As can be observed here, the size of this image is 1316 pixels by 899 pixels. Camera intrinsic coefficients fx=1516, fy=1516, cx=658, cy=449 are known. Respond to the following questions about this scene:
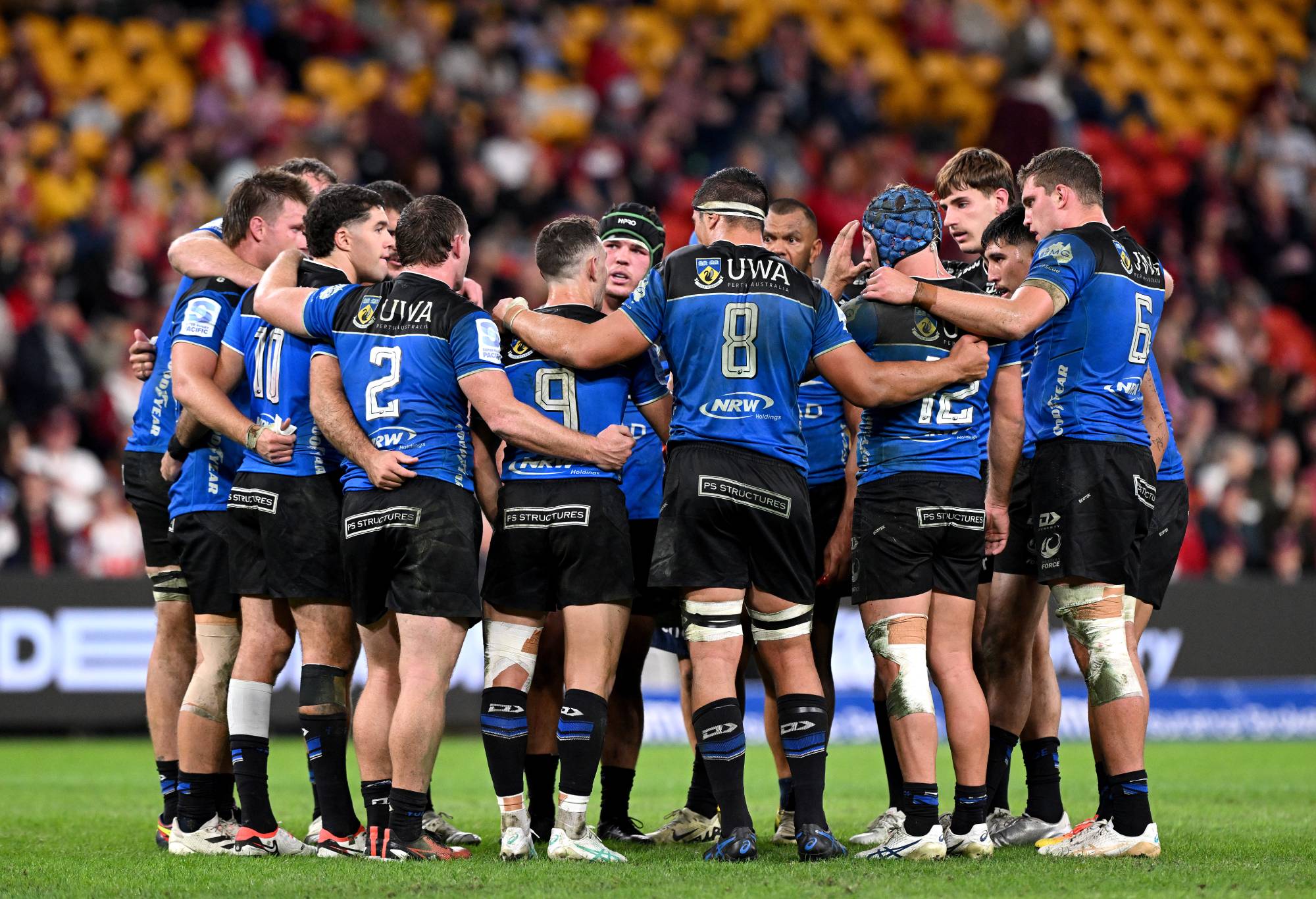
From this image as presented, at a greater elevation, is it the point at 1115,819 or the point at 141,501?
the point at 141,501

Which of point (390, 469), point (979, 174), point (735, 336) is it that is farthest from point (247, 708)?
point (979, 174)

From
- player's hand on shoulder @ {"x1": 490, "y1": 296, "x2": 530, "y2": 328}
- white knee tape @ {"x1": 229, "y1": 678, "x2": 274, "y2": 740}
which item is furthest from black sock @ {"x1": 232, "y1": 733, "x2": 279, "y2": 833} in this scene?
player's hand on shoulder @ {"x1": 490, "y1": 296, "x2": 530, "y2": 328}

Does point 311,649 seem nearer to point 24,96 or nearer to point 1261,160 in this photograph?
point 24,96

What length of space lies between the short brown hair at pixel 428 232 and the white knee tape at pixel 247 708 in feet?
6.63

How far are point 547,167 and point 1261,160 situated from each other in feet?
34.5

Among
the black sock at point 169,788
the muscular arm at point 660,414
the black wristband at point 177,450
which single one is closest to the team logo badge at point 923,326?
the muscular arm at point 660,414

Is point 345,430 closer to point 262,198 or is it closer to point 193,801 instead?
point 262,198

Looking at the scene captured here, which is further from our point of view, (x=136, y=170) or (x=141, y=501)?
(x=136, y=170)

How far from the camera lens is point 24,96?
52.7ft

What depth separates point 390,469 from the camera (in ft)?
21.0

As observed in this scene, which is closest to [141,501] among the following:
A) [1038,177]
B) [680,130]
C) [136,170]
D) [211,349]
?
[211,349]

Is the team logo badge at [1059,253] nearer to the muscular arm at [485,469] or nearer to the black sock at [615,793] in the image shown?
the muscular arm at [485,469]

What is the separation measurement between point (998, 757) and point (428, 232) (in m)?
3.58

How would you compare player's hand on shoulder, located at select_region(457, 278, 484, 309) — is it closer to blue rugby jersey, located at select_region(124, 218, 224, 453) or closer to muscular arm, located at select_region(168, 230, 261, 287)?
muscular arm, located at select_region(168, 230, 261, 287)
